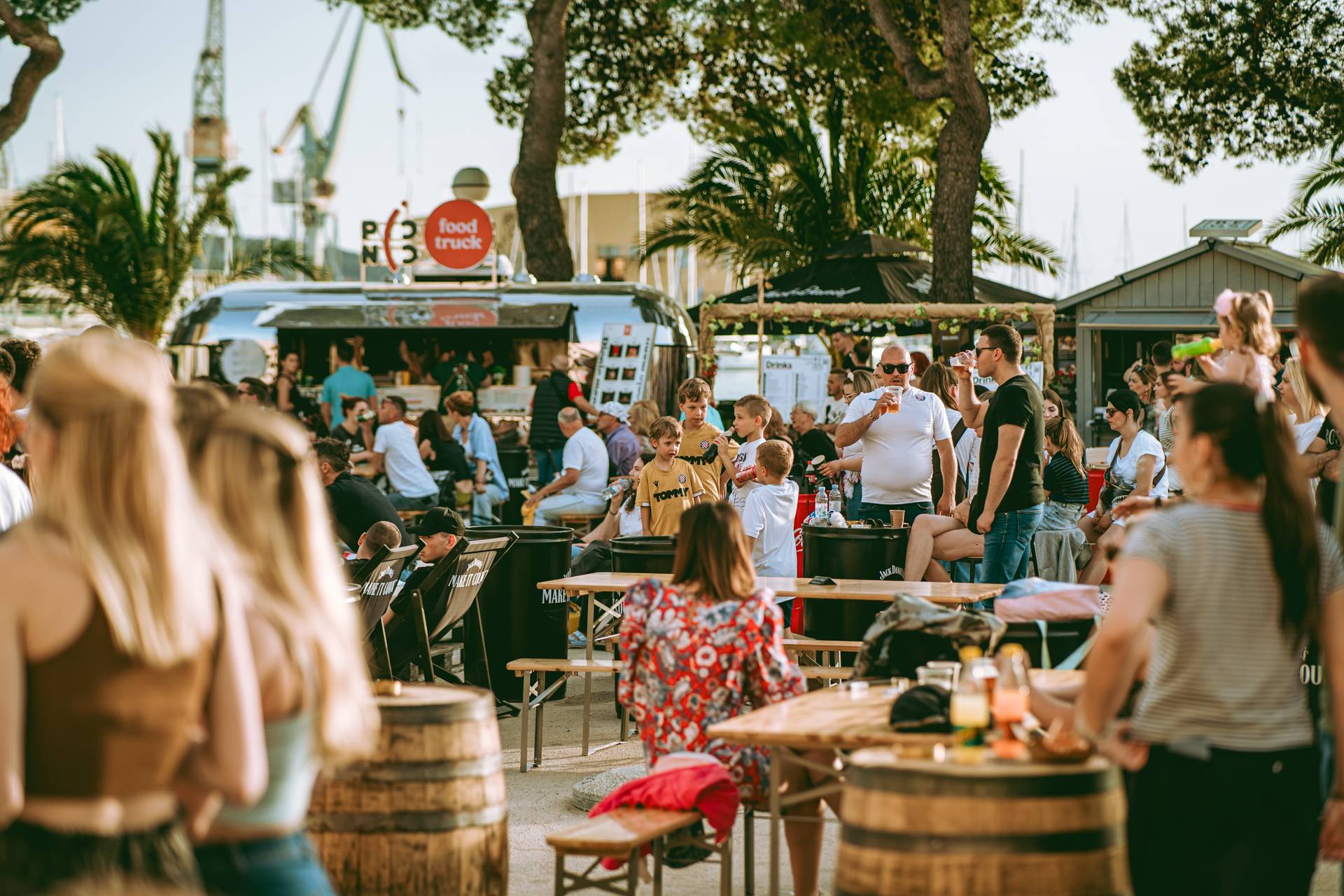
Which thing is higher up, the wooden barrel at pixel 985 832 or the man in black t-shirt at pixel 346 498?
the man in black t-shirt at pixel 346 498

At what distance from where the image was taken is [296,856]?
2693mm

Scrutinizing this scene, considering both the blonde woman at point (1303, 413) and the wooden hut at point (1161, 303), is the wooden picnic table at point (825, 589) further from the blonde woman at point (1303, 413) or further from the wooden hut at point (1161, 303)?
the wooden hut at point (1161, 303)

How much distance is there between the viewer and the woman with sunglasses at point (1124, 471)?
8.98 m

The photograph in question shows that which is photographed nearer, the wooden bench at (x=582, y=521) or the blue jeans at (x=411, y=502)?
the wooden bench at (x=582, y=521)

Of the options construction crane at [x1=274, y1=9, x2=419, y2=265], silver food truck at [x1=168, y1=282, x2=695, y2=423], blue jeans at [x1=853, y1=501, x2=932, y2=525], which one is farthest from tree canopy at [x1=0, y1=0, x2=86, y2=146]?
construction crane at [x1=274, y1=9, x2=419, y2=265]

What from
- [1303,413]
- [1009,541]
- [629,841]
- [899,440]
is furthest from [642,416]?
[629,841]

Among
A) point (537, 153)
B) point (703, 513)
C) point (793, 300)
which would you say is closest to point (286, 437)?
point (703, 513)

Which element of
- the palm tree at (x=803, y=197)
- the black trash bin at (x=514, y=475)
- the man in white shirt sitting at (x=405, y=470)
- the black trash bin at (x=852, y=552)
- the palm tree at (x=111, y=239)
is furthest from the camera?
the palm tree at (x=803, y=197)

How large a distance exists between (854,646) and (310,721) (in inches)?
182

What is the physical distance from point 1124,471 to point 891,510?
1.58 meters

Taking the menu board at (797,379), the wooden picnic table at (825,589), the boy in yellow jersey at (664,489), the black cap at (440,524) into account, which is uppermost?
the menu board at (797,379)

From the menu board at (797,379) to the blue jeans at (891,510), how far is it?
5869mm

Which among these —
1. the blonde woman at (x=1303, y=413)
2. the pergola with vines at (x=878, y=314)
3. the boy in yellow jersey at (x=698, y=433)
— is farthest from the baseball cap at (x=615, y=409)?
the blonde woman at (x=1303, y=413)

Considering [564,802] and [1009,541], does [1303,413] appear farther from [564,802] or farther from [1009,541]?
[564,802]
